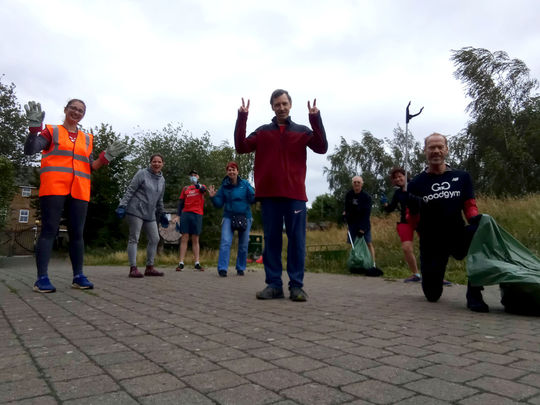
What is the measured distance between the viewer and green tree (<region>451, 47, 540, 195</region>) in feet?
→ 71.2

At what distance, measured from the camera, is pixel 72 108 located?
4984 millimetres

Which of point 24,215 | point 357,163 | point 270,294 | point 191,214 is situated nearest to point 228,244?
point 191,214

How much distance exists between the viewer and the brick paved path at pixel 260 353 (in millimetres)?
1756

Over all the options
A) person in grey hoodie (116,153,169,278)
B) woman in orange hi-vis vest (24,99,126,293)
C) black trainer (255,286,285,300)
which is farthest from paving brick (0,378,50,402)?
person in grey hoodie (116,153,169,278)

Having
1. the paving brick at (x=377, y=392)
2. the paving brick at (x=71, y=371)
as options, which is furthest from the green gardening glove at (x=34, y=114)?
the paving brick at (x=377, y=392)

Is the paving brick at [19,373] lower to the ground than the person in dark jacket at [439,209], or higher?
lower

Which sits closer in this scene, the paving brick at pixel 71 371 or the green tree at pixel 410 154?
the paving brick at pixel 71 371

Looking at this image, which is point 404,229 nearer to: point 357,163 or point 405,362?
point 405,362

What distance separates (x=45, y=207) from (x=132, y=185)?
7.05ft

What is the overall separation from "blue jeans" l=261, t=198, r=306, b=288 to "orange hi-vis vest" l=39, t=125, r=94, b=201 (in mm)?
2055

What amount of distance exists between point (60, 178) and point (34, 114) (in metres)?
0.70

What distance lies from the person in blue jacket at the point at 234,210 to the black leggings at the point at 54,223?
107 inches

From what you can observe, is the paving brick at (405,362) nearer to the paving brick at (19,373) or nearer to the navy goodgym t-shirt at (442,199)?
the paving brick at (19,373)

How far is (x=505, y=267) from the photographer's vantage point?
376 centimetres
